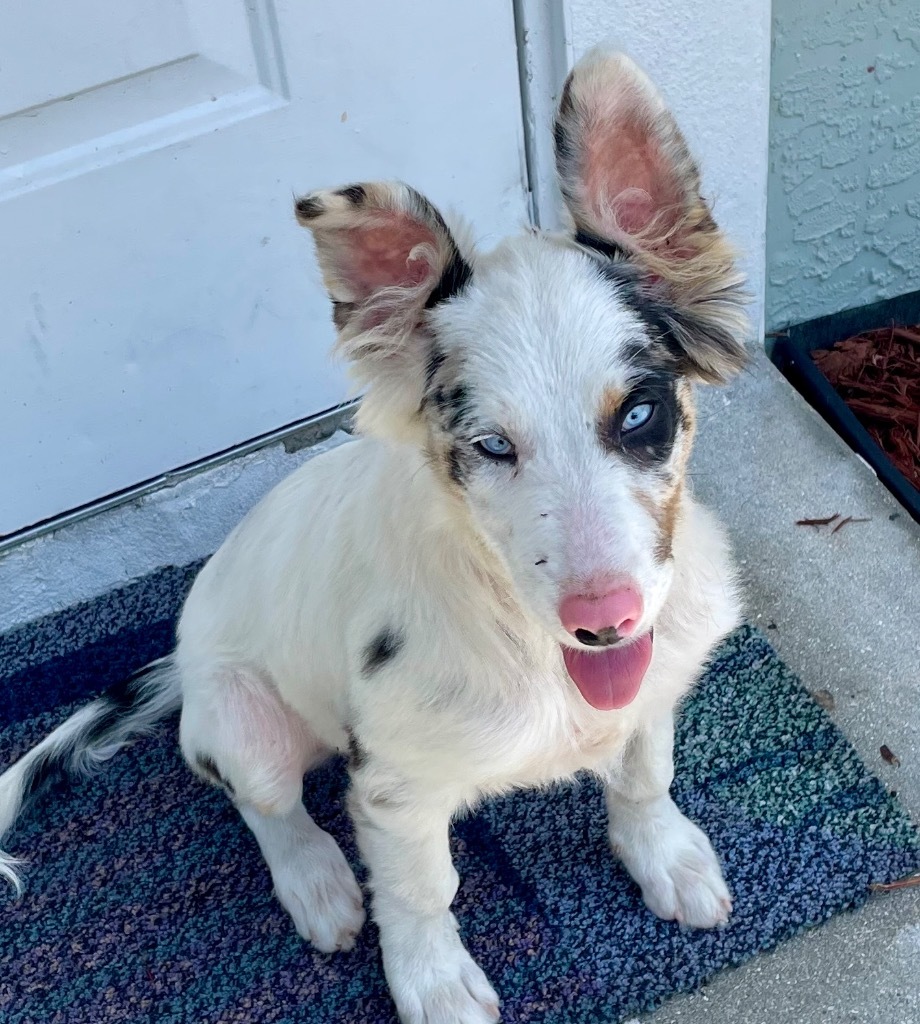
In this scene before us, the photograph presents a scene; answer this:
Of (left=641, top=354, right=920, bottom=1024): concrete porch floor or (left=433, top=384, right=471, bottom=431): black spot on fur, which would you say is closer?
(left=433, top=384, right=471, bottom=431): black spot on fur

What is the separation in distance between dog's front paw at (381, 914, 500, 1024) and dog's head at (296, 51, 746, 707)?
80 centimetres

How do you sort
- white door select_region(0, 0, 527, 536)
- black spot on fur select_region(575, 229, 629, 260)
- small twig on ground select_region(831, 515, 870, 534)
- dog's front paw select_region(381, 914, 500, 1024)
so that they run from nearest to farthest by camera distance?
black spot on fur select_region(575, 229, 629, 260) → dog's front paw select_region(381, 914, 500, 1024) → white door select_region(0, 0, 527, 536) → small twig on ground select_region(831, 515, 870, 534)

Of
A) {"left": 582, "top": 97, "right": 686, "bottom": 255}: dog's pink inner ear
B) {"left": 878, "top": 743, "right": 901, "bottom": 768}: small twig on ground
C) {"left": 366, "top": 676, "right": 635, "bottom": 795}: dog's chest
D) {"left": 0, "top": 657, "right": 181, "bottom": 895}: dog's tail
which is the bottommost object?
{"left": 878, "top": 743, "right": 901, "bottom": 768}: small twig on ground

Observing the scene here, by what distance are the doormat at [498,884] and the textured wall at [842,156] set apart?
1556 mm

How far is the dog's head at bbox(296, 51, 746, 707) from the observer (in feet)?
5.61

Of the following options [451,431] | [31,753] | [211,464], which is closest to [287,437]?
[211,464]

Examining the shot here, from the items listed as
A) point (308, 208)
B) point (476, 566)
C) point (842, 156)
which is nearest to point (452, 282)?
point (308, 208)

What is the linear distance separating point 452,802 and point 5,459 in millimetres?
1889

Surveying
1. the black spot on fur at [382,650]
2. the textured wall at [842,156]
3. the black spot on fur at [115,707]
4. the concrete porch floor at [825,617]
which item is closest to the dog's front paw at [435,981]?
the concrete porch floor at [825,617]

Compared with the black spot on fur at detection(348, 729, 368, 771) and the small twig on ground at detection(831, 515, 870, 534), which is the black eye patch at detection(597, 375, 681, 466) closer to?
the black spot on fur at detection(348, 729, 368, 771)

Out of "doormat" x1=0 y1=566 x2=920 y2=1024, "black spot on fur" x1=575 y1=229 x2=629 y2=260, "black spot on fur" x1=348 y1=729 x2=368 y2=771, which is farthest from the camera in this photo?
"doormat" x1=0 y1=566 x2=920 y2=1024

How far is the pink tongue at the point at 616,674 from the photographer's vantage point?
1983 mm

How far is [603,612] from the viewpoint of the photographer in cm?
165

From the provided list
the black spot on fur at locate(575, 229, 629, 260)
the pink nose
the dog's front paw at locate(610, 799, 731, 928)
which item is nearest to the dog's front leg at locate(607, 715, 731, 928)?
the dog's front paw at locate(610, 799, 731, 928)
